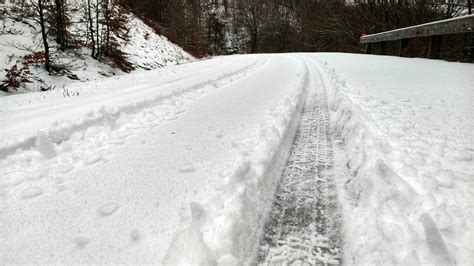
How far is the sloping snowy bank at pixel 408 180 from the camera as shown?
133cm

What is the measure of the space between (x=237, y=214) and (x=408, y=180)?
1.00 m

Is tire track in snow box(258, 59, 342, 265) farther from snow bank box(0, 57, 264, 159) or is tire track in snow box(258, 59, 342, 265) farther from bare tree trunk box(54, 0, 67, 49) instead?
bare tree trunk box(54, 0, 67, 49)

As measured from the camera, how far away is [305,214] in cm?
180

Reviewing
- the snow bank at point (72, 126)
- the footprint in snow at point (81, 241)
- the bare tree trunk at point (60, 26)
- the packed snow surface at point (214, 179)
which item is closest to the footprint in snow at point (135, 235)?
the packed snow surface at point (214, 179)

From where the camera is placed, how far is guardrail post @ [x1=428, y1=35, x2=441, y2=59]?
27.0 feet

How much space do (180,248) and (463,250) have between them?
1.19 meters

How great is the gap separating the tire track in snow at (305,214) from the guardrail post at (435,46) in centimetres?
742

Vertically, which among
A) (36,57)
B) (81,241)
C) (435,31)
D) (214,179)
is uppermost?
(435,31)

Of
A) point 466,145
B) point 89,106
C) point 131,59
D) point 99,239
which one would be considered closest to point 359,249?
point 99,239

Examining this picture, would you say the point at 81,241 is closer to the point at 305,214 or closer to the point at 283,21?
the point at 305,214

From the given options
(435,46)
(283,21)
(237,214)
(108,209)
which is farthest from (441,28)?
(283,21)

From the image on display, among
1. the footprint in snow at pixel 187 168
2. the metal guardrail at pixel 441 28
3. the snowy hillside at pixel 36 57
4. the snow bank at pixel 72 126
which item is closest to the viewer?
the footprint in snow at pixel 187 168

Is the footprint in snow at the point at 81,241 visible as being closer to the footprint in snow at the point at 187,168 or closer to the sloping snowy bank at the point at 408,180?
the footprint in snow at the point at 187,168

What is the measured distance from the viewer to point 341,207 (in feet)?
5.98
